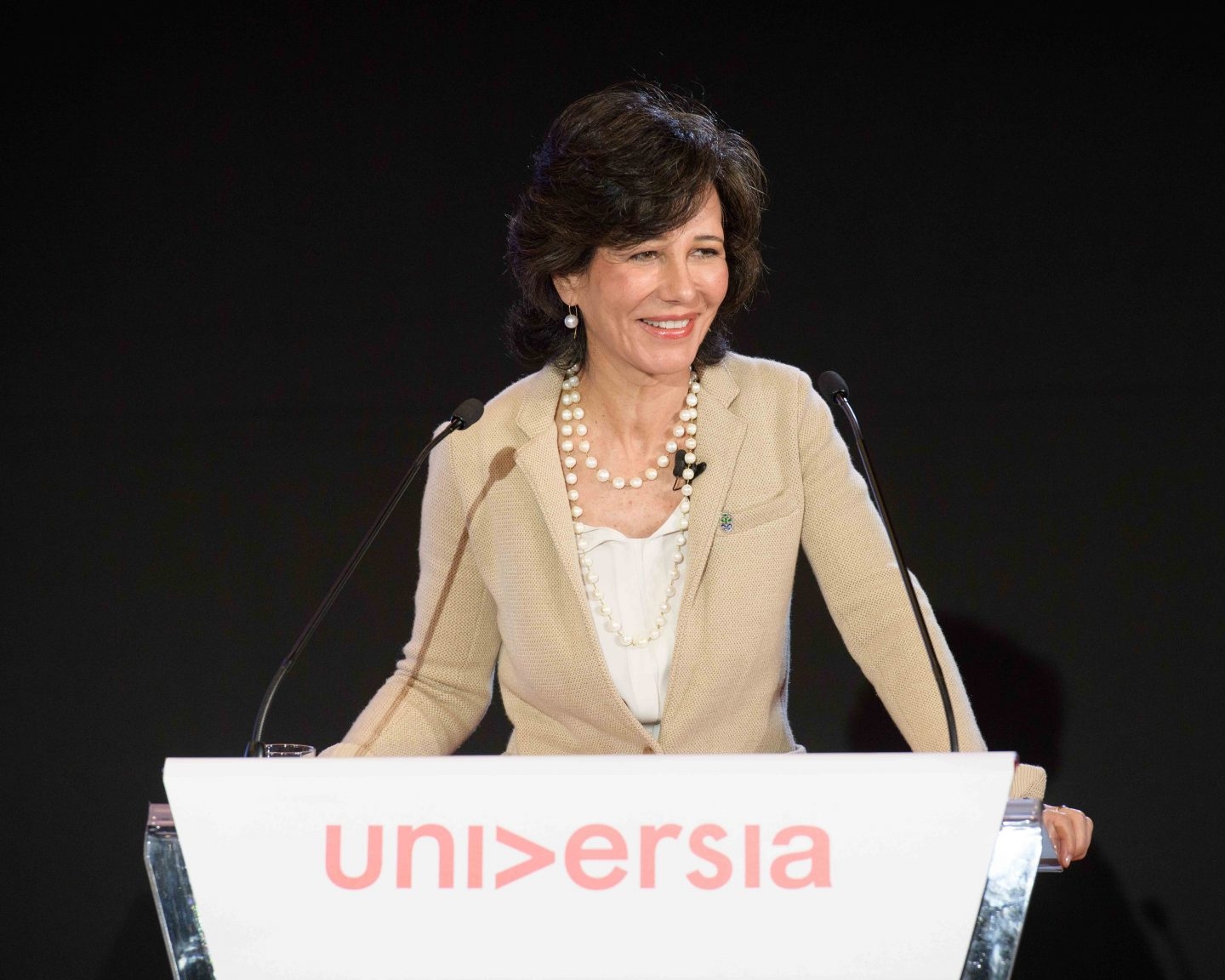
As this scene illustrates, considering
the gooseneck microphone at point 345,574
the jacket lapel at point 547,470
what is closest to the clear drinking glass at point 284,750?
the gooseneck microphone at point 345,574

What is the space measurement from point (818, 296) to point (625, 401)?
1.08 metres

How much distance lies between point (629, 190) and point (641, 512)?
42 cm

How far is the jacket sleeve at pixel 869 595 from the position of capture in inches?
65.7

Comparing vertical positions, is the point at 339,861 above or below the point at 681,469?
below

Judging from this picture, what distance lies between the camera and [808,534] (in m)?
1.85

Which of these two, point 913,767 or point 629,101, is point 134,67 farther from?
point 913,767

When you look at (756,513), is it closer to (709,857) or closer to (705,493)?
(705,493)

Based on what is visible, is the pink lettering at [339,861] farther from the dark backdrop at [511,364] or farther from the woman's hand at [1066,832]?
the dark backdrop at [511,364]

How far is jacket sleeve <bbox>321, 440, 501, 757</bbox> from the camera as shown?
1.88m

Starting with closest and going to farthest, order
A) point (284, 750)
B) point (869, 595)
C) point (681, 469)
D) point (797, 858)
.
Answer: point (797, 858)
point (284, 750)
point (869, 595)
point (681, 469)

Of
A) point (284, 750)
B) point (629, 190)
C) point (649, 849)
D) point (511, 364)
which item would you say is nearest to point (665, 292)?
point (629, 190)

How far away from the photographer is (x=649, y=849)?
111 cm

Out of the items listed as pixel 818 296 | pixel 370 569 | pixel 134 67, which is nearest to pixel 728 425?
pixel 818 296

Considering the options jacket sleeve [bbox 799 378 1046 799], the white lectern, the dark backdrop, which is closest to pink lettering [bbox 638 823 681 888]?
the white lectern
